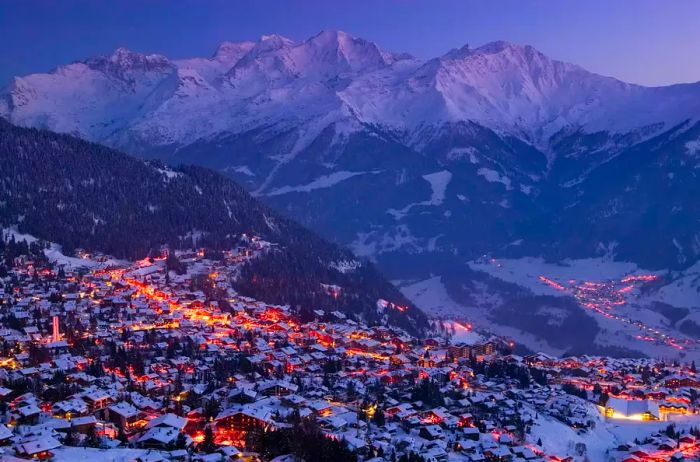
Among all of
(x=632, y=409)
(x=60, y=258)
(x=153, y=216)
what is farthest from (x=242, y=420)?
(x=153, y=216)

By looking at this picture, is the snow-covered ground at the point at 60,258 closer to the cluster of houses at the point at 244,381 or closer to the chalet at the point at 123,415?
the cluster of houses at the point at 244,381

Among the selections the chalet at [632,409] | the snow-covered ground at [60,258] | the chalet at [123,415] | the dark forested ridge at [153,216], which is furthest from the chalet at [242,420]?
the snow-covered ground at [60,258]

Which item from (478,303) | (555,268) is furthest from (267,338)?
(555,268)

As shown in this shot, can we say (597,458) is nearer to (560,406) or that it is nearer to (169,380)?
(560,406)

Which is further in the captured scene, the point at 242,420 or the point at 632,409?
the point at 632,409

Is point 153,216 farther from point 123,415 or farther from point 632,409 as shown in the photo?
point 632,409

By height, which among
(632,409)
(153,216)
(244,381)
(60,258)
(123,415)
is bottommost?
(632,409)

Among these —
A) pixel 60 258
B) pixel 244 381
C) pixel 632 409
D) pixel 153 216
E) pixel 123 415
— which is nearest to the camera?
pixel 123 415
